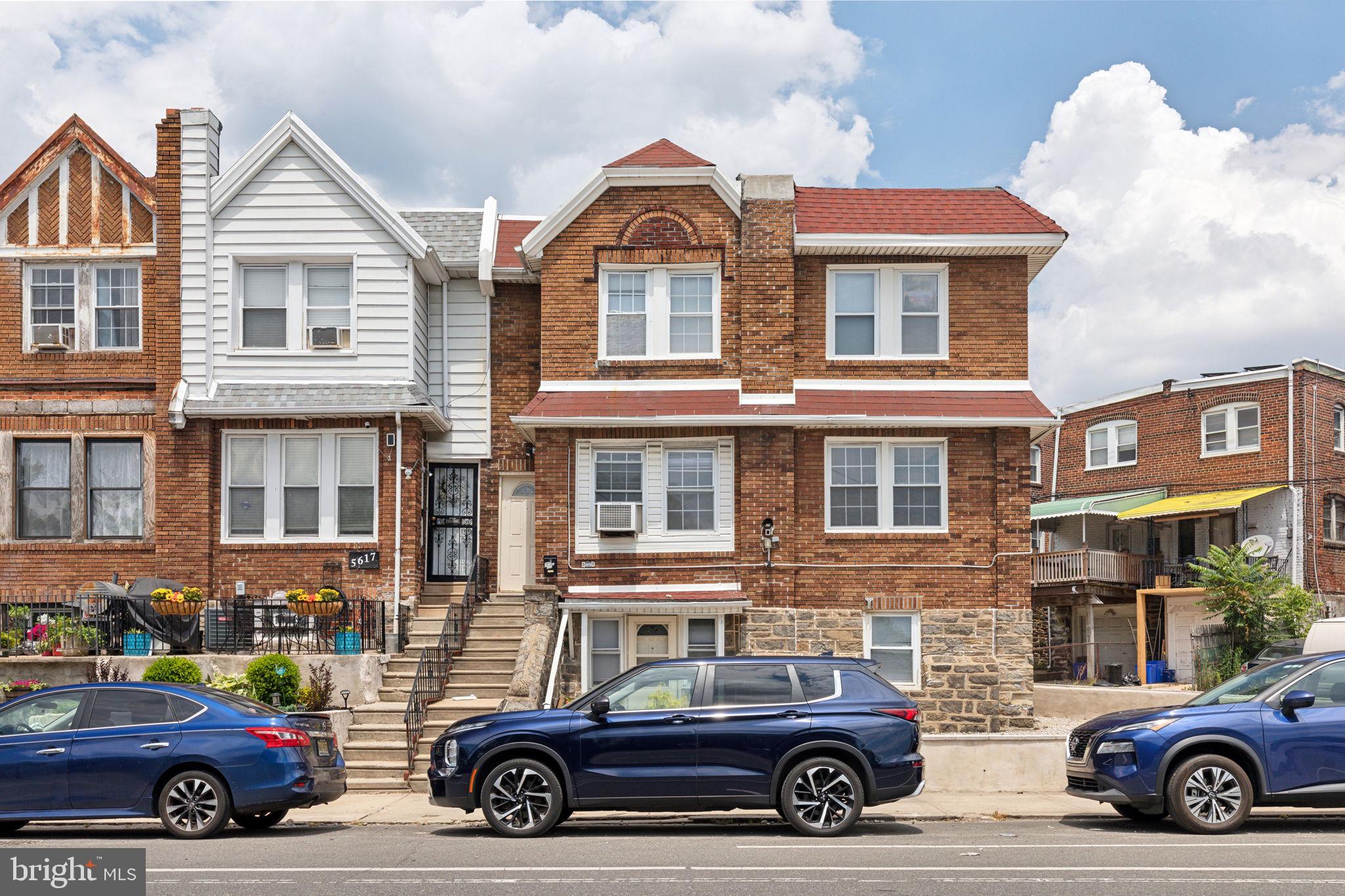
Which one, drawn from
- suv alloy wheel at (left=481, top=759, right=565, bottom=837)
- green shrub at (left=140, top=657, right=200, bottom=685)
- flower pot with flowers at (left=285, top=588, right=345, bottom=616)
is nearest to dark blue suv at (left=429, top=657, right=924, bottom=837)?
suv alloy wheel at (left=481, top=759, right=565, bottom=837)

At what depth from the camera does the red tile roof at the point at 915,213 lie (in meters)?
21.3

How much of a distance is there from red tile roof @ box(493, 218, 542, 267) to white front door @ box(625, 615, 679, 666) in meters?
6.27

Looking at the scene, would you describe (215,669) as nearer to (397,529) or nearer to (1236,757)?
(397,529)

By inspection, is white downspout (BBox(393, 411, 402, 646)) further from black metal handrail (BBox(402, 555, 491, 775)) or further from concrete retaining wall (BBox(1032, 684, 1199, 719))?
concrete retaining wall (BBox(1032, 684, 1199, 719))

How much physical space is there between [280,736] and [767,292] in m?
11.2

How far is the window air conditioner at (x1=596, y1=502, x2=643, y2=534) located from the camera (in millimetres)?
20875

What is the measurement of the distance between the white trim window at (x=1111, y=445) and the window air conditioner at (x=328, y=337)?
26007 mm

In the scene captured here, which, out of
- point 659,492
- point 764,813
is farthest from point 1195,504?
point 764,813

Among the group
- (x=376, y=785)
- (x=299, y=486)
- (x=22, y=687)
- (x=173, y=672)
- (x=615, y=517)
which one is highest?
(x=299, y=486)

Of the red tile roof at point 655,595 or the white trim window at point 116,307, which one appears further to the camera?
the white trim window at point 116,307

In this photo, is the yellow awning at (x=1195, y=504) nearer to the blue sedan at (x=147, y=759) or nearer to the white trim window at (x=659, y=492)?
the white trim window at (x=659, y=492)

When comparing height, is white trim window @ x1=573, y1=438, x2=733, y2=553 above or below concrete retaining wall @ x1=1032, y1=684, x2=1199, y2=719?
above

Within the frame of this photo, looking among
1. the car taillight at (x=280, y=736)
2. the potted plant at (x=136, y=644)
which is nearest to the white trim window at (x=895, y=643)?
the car taillight at (x=280, y=736)

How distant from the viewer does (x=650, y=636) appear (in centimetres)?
2100
